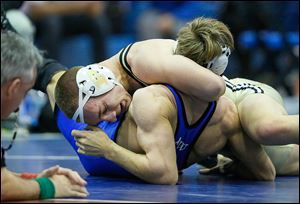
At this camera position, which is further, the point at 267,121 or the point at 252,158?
the point at 252,158

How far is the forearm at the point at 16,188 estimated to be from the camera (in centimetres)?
277

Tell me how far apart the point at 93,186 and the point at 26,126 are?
4314 millimetres

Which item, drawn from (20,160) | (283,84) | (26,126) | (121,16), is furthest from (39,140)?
(283,84)

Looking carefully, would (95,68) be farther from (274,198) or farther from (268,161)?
(274,198)

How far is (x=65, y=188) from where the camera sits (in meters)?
2.90

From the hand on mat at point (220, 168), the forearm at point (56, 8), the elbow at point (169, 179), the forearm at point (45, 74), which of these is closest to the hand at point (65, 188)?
the elbow at point (169, 179)

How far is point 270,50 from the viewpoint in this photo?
27.9 feet

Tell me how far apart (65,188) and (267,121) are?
38.3 inches

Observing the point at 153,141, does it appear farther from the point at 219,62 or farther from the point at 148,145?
the point at 219,62

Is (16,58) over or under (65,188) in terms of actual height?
over

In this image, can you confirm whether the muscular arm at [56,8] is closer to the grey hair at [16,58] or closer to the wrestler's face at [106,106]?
the wrestler's face at [106,106]

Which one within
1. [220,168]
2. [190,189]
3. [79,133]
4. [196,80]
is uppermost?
[196,80]

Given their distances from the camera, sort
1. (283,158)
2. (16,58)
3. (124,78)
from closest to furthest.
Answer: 1. (16,58)
2. (283,158)
3. (124,78)

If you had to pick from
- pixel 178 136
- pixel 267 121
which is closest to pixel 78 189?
pixel 178 136
